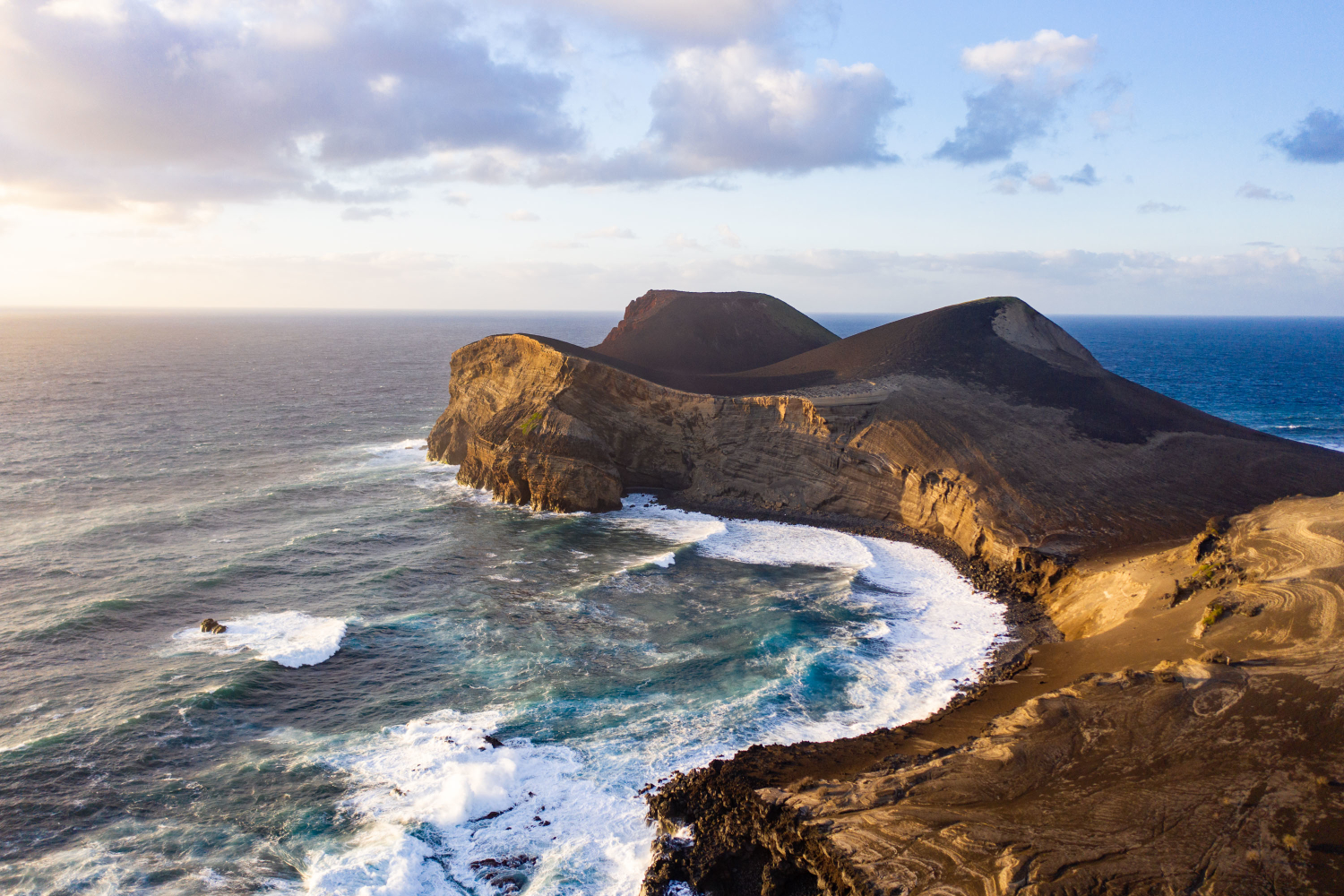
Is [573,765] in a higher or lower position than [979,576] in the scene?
lower

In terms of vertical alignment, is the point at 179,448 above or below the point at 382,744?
above

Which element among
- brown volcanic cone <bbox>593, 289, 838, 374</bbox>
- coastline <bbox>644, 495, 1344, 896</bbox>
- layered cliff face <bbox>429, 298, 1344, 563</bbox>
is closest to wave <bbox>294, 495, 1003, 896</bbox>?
coastline <bbox>644, 495, 1344, 896</bbox>

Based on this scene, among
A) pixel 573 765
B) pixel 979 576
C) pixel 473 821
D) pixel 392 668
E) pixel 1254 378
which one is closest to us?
pixel 473 821

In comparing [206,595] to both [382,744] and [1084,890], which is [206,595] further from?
[1084,890]

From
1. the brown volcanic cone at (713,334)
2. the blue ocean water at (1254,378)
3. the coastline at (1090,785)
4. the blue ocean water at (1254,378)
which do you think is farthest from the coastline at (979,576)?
the blue ocean water at (1254,378)

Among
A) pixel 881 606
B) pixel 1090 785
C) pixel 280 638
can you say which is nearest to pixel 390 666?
pixel 280 638

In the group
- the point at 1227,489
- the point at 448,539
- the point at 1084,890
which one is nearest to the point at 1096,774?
the point at 1084,890

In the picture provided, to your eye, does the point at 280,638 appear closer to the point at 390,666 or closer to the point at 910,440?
the point at 390,666

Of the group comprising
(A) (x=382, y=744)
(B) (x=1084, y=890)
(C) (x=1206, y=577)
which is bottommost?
(A) (x=382, y=744)
